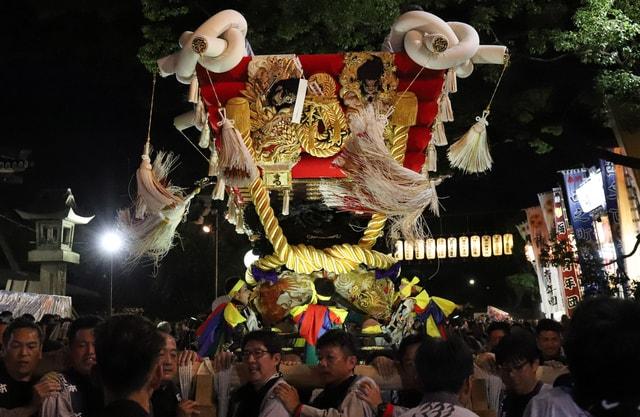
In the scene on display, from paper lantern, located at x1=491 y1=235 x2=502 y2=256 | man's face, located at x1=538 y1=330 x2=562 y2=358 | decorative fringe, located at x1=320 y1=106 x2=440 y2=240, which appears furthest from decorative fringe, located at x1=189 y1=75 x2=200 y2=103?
paper lantern, located at x1=491 y1=235 x2=502 y2=256

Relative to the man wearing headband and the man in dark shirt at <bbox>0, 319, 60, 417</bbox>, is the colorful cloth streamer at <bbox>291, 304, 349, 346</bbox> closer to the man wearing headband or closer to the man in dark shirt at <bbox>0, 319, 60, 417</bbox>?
the man wearing headband

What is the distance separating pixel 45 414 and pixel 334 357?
149cm

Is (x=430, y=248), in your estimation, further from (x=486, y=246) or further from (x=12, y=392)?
(x=12, y=392)

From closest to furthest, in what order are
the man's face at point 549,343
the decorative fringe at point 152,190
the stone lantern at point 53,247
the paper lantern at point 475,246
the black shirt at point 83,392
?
the black shirt at point 83,392 < the man's face at point 549,343 < the decorative fringe at point 152,190 < the stone lantern at point 53,247 < the paper lantern at point 475,246

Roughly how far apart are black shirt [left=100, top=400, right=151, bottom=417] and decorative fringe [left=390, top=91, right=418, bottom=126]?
444 cm

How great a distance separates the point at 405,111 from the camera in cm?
658

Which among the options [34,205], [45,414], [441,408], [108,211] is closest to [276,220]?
[45,414]

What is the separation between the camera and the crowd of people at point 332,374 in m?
2.14

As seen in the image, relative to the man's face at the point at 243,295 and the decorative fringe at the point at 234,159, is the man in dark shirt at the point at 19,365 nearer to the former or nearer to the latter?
the decorative fringe at the point at 234,159

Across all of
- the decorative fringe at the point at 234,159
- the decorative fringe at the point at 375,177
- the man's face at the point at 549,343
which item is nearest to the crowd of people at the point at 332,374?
the man's face at the point at 549,343

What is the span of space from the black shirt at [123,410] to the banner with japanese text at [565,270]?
1731cm

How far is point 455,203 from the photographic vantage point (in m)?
21.8

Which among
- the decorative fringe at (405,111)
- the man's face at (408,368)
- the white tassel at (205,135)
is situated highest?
the white tassel at (205,135)

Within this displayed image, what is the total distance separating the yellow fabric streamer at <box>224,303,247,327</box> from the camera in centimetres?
662
